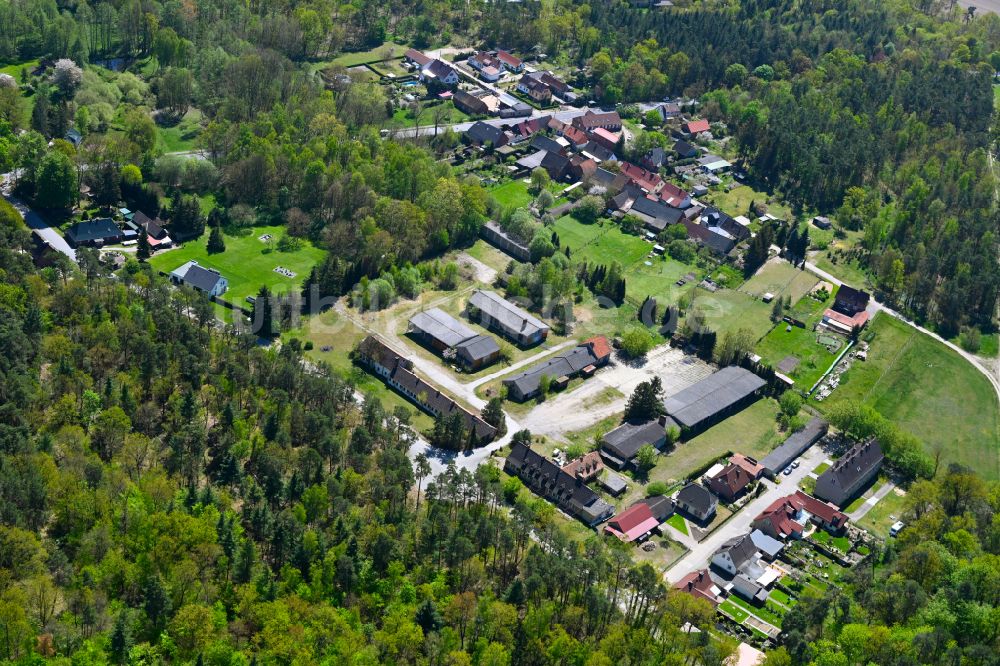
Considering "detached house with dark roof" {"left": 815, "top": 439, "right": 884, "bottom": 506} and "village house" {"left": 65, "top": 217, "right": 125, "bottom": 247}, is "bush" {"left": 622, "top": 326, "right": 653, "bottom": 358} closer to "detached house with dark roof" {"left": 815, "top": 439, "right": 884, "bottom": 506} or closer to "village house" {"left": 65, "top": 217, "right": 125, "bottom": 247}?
"detached house with dark roof" {"left": 815, "top": 439, "right": 884, "bottom": 506}

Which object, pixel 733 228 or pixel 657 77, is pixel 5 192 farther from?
pixel 657 77

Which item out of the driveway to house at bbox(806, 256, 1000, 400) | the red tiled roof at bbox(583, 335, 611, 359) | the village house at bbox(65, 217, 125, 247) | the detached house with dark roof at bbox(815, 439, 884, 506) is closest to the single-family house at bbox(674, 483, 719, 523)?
the detached house with dark roof at bbox(815, 439, 884, 506)

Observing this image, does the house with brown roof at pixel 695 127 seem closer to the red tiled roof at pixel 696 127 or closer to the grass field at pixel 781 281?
the red tiled roof at pixel 696 127

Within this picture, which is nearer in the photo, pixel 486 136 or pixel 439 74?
pixel 486 136

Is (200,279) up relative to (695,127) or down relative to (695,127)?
down

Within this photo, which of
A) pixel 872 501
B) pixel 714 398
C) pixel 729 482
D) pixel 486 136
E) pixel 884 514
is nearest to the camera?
pixel 729 482

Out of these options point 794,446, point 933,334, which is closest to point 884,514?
point 794,446

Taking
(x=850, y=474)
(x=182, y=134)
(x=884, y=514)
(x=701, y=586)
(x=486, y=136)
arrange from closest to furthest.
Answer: (x=701, y=586), (x=884, y=514), (x=850, y=474), (x=182, y=134), (x=486, y=136)

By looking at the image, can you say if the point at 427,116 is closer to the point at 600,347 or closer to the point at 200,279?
the point at 200,279
